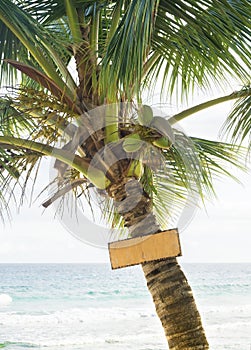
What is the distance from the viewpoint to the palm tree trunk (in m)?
2.94

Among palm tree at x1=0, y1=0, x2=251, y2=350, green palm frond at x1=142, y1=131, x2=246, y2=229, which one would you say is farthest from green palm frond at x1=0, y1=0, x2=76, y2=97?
green palm frond at x1=142, y1=131, x2=246, y2=229

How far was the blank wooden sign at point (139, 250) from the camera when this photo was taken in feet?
9.26

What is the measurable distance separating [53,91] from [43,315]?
1431cm

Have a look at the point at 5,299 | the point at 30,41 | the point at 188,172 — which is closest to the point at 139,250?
the point at 188,172

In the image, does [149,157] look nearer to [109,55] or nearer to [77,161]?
[77,161]

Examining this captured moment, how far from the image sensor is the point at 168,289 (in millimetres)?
2957

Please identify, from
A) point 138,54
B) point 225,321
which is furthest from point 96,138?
point 225,321

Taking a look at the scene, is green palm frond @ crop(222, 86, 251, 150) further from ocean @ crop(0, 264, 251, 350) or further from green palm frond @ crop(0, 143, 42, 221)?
A: ocean @ crop(0, 264, 251, 350)

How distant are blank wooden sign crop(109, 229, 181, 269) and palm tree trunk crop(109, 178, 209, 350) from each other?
0.14m

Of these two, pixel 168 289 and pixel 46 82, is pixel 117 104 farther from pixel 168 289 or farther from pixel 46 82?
pixel 168 289

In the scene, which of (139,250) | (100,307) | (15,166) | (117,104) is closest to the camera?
(139,250)

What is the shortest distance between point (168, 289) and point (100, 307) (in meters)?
15.5

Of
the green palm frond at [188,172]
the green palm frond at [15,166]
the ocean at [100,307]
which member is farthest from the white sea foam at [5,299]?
the green palm frond at [15,166]

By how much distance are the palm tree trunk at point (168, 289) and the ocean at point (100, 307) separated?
8.59m
